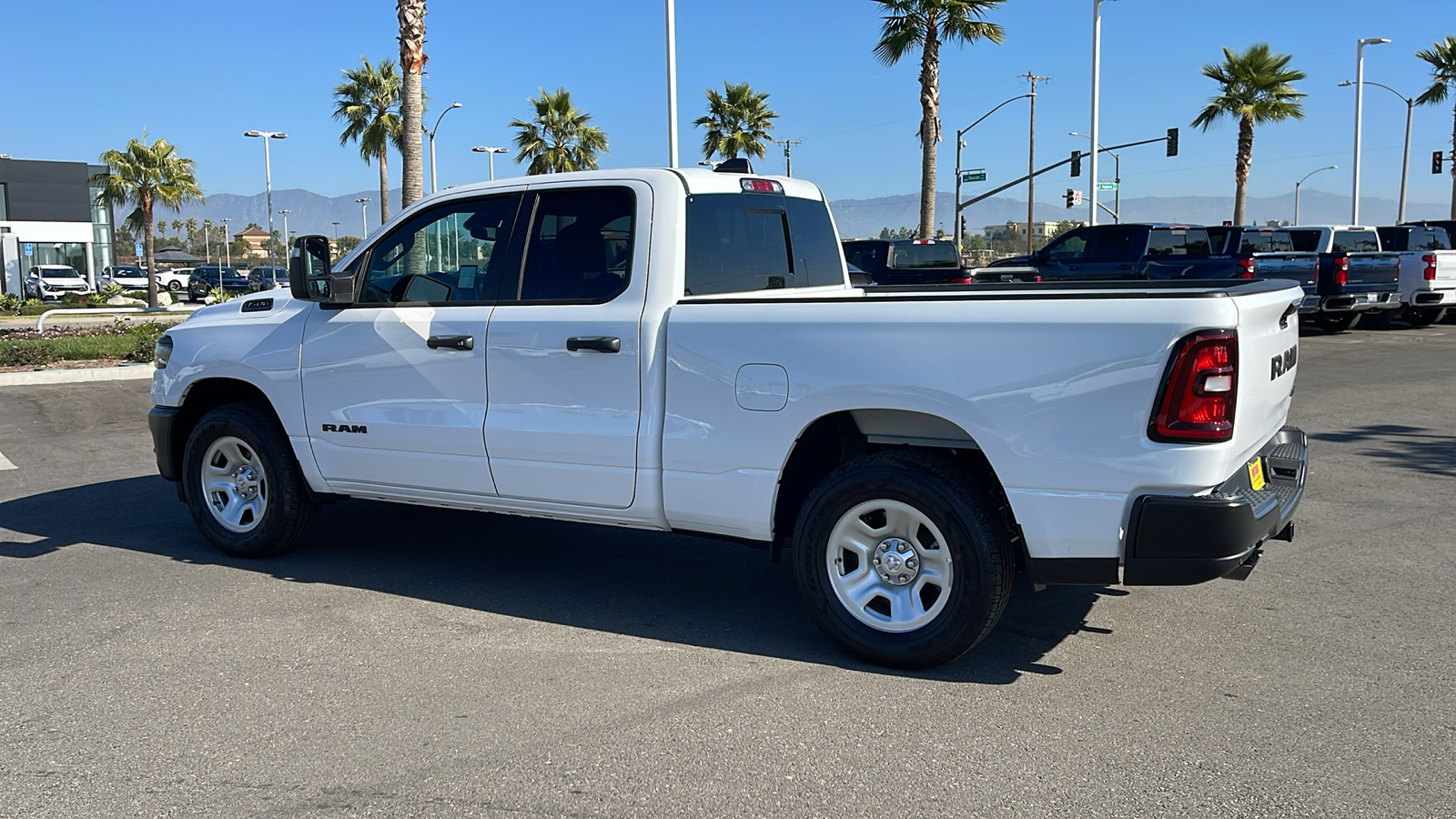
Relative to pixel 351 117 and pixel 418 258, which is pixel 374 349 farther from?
pixel 351 117

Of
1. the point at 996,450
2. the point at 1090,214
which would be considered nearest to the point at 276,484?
the point at 996,450

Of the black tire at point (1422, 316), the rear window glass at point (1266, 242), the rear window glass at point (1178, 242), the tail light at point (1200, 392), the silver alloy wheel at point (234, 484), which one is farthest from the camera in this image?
the black tire at point (1422, 316)

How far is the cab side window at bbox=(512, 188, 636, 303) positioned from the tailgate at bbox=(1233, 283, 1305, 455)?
8.23 feet

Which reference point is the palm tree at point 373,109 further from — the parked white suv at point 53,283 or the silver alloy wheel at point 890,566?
the silver alloy wheel at point 890,566

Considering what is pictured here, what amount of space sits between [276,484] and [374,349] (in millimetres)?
1030

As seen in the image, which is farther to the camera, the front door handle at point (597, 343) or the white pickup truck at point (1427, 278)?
the white pickup truck at point (1427, 278)

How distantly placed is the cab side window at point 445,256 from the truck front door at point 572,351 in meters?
0.14

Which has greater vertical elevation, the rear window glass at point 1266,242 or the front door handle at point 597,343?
the rear window glass at point 1266,242

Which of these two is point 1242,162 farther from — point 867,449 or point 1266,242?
point 867,449

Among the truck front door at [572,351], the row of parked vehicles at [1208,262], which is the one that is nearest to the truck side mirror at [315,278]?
the truck front door at [572,351]

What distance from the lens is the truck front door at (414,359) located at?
5516mm

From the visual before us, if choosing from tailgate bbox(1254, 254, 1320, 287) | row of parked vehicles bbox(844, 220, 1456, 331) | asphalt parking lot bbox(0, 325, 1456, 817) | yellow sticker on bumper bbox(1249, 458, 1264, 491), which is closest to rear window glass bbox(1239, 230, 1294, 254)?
row of parked vehicles bbox(844, 220, 1456, 331)

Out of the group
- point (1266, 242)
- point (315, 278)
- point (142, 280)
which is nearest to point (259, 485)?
point (315, 278)

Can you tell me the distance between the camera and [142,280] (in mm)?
60188
